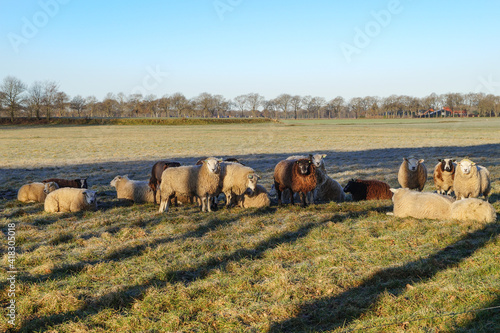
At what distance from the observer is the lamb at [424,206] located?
8.39 metres

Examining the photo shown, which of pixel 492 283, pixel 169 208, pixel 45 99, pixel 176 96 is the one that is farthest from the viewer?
pixel 176 96

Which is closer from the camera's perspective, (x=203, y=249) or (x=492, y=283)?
(x=492, y=283)

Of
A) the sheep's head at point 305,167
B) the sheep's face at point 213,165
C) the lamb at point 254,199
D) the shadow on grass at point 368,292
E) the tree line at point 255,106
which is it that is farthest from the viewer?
the tree line at point 255,106

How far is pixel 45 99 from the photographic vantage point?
3593 inches

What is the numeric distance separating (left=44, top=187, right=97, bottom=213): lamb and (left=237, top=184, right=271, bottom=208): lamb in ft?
13.4

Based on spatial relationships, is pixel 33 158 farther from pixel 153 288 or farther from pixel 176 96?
pixel 176 96

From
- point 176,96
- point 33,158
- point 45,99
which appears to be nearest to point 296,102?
point 176,96

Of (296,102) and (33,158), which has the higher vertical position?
(296,102)

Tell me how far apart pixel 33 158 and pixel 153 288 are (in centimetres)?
2199

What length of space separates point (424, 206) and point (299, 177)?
3239mm

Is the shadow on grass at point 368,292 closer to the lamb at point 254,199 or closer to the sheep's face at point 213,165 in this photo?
the lamb at point 254,199

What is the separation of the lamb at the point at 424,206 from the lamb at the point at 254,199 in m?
3.44

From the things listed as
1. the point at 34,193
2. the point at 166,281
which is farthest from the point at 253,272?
the point at 34,193

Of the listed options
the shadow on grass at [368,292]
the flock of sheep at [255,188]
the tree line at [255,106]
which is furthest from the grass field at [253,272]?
the tree line at [255,106]
